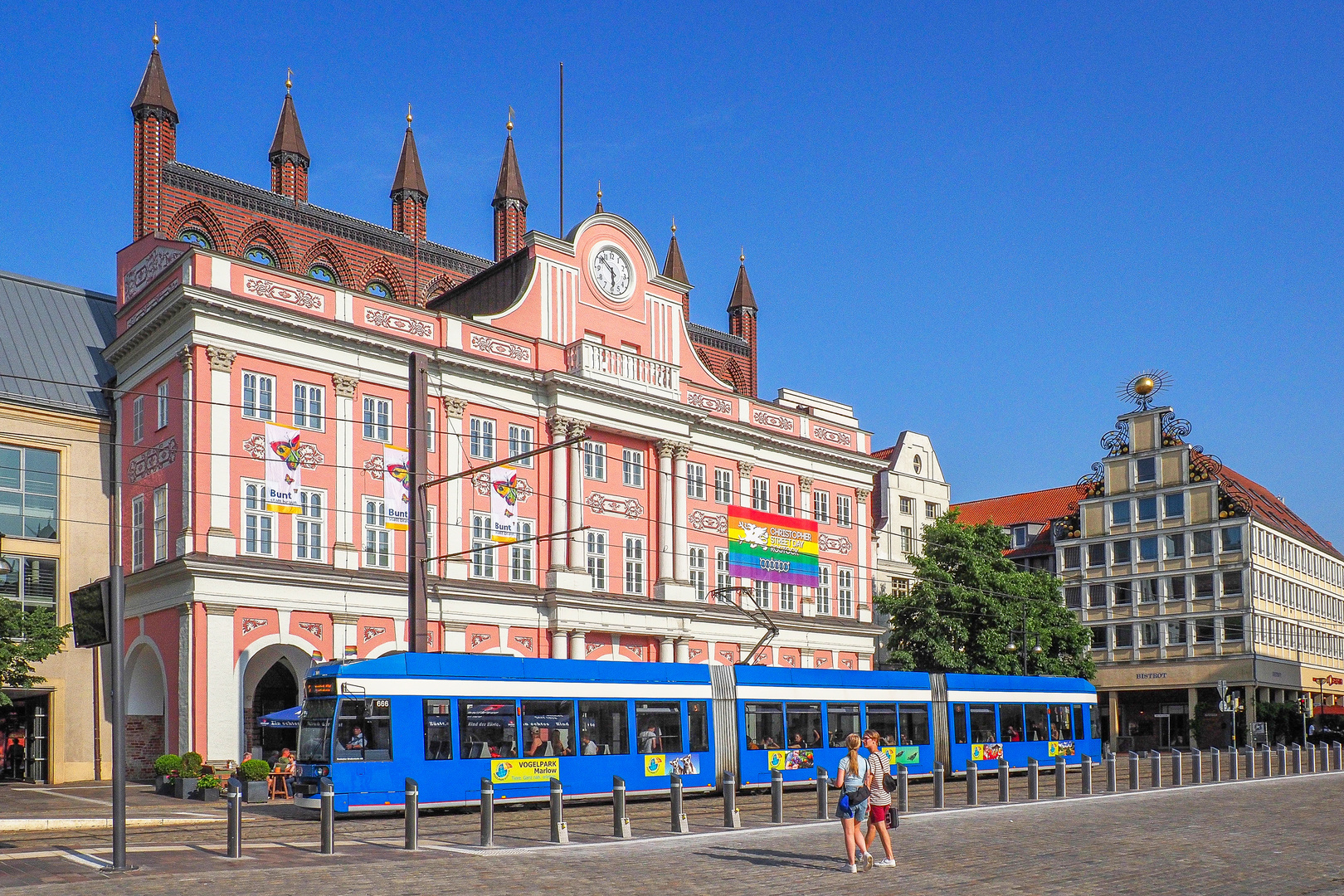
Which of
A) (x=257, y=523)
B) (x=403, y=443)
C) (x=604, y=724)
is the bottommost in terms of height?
(x=604, y=724)

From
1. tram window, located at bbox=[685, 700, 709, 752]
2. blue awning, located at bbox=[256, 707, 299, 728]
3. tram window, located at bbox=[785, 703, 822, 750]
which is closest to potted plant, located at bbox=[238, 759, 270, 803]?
blue awning, located at bbox=[256, 707, 299, 728]

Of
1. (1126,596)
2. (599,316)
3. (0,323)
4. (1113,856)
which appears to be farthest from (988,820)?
(1126,596)

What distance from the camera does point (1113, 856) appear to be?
59.5 feet

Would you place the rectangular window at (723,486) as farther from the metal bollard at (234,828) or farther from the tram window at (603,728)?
the metal bollard at (234,828)

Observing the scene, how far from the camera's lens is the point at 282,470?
130ft

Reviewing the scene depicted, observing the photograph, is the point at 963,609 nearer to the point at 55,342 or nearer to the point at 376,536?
the point at 376,536

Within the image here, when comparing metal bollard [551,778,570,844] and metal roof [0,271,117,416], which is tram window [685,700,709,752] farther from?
metal roof [0,271,117,416]

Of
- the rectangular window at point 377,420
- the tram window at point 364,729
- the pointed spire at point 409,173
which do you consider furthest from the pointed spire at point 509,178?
the tram window at point 364,729

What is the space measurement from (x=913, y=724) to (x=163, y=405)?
2309cm

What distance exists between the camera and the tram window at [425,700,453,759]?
86.7 feet

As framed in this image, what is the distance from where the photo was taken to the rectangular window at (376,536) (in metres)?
41.5

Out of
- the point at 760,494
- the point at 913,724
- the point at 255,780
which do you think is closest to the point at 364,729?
the point at 255,780

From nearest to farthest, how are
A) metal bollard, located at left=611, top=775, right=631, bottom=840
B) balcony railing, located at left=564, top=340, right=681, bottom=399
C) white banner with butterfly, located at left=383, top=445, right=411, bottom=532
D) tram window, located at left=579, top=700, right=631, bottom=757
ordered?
metal bollard, located at left=611, top=775, right=631, bottom=840 < tram window, located at left=579, top=700, right=631, bottom=757 < white banner with butterfly, located at left=383, top=445, right=411, bottom=532 < balcony railing, located at left=564, top=340, right=681, bottom=399

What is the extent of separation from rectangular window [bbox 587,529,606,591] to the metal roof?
16149 millimetres
